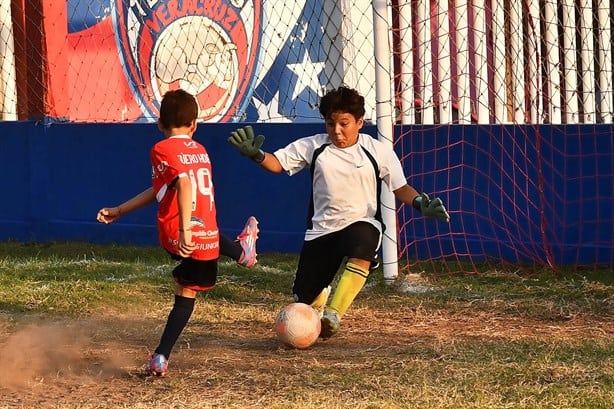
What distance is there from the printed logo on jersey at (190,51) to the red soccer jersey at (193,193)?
239 inches

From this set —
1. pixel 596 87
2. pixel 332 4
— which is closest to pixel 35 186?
pixel 332 4

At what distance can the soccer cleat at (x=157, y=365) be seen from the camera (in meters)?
5.44

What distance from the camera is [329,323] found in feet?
20.1

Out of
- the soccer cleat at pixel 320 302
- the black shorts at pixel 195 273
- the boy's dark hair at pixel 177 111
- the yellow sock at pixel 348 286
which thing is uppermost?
the boy's dark hair at pixel 177 111

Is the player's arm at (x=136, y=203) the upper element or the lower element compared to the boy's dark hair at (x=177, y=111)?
lower

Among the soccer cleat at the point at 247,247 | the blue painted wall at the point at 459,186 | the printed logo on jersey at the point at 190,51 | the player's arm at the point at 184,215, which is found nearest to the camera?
the player's arm at the point at 184,215

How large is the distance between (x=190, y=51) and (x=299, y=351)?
21.1 feet

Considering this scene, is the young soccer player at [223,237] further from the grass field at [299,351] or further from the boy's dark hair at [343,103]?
the boy's dark hair at [343,103]

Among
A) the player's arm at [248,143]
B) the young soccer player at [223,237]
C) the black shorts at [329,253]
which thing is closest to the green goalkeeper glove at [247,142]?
the player's arm at [248,143]

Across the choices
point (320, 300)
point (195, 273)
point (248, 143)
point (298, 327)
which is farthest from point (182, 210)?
point (320, 300)

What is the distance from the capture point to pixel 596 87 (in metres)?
10.5

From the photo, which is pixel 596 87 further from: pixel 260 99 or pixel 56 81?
pixel 56 81

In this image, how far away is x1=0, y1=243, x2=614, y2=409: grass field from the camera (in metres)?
4.99

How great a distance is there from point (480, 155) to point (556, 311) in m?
2.25
